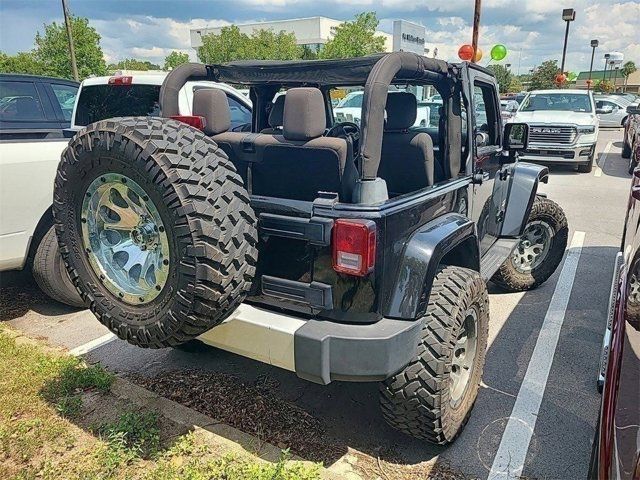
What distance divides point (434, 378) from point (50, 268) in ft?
11.0

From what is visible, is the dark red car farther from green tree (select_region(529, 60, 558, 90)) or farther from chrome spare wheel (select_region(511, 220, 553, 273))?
green tree (select_region(529, 60, 558, 90))

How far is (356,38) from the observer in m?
37.3

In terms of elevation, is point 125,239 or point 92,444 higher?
point 125,239

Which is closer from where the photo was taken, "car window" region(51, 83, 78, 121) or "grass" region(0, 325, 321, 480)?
"grass" region(0, 325, 321, 480)

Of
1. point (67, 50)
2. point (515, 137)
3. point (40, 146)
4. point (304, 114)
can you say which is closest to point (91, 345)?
point (40, 146)

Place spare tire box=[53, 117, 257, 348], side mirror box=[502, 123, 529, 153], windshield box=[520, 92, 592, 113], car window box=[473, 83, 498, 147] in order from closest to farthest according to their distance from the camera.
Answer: spare tire box=[53, 117, 257, 348] → car window box=[473, 83, 498, 147] → side mirror box=[502, 123, 529, 153] → windshield box=[520, 92, 592, 113]

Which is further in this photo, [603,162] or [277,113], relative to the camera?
[603,162]

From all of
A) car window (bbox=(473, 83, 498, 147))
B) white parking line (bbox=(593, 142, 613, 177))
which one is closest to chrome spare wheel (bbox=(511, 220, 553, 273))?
car window (bbox=(473, 83, 498, 147))

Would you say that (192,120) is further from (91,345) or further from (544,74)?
(544,74)

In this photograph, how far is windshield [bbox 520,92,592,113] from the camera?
41.6ft

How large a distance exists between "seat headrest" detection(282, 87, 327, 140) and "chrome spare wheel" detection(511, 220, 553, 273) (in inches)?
121

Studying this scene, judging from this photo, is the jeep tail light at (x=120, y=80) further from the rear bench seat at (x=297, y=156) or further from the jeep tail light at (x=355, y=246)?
the jeep tail light at (x=355, y=246)

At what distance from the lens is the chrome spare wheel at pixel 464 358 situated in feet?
9.01

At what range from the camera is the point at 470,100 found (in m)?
3.19
